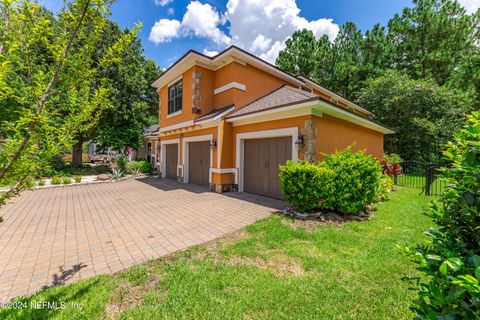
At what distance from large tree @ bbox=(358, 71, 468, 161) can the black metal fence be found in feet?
9.02

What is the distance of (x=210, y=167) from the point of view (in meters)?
10.3

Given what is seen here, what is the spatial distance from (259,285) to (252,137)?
6.67 m

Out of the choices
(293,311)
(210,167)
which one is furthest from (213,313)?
(210,167)

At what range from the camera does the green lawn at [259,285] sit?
8.13 ft

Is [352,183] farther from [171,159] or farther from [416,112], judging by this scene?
[416,112]

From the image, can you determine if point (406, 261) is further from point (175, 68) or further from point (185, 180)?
point (175, 68)

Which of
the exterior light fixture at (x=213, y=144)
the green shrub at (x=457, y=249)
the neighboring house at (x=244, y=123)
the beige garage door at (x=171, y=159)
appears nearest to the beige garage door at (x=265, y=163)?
the neighboring house at (x=244, y=123)

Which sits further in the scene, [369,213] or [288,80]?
[288,80]

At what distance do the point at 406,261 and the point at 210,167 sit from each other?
8.16 m

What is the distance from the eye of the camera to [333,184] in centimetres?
578

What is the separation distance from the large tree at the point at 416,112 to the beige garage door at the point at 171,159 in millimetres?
18175

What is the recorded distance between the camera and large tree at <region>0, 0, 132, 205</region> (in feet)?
7.29

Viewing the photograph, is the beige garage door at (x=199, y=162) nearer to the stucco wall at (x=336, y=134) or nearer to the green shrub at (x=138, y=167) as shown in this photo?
the stucco wall at (x=336, y=134)

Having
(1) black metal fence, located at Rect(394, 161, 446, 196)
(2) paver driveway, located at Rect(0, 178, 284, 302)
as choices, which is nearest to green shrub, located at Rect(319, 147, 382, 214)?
(1) black metal fence, located at Rect(394, 161, 446, 196)
